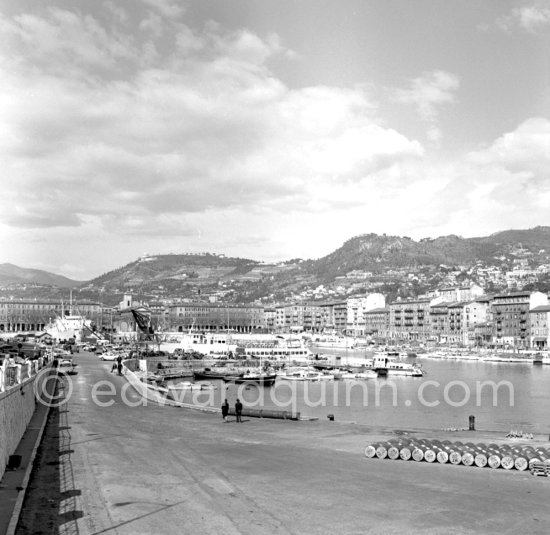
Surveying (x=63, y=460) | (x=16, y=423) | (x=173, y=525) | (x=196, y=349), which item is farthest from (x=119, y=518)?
(x=196, y=349)

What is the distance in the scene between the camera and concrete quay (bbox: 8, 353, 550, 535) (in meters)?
15.5

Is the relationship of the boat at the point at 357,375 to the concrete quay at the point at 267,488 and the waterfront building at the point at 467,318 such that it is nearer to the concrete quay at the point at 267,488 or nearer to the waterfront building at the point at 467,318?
the concrete quay at the point at 267,488

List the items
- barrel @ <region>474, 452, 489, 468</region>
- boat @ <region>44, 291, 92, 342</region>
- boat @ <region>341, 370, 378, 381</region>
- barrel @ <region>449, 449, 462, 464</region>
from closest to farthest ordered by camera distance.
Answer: barrel @ <region>474, 452, 489, 468</region>
barrel @ <region>449, 449, 462, 464</region>
boat @ <region>341, 370, 378, 381</region>
boat @ <region>44, 291, 92, 342</region>

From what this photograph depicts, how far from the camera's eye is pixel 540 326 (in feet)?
549

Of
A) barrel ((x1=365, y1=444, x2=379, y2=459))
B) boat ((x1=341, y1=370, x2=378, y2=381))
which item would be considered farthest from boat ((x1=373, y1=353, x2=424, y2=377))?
barrel ((x1=365, y1=444, x2=379, y2=459))

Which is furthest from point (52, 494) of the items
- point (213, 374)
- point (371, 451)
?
point (213, 374)

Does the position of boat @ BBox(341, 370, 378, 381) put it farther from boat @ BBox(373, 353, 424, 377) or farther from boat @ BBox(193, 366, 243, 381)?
boat @ BBox(193, 366, 243, 381)

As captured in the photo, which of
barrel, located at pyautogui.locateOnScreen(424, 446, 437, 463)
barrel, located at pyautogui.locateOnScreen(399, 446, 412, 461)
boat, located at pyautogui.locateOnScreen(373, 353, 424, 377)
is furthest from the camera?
boat, located at pyautogui.locateOnScreen(373, 353, 424, 377)

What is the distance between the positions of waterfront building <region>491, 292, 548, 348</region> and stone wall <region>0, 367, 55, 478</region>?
512ft

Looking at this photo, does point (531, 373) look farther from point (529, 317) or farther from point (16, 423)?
point (16, 423)

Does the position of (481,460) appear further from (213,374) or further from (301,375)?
(301,375)

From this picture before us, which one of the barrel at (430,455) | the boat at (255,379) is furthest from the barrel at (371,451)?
the boat at (255,379)

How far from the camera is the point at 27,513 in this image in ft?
50.8

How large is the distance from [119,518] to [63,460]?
290 inches
